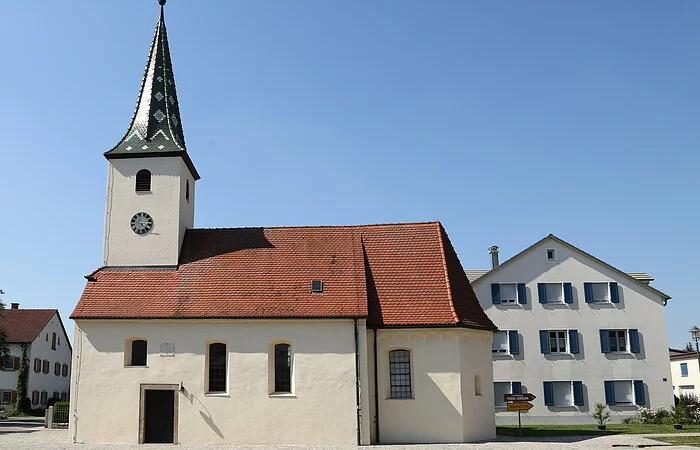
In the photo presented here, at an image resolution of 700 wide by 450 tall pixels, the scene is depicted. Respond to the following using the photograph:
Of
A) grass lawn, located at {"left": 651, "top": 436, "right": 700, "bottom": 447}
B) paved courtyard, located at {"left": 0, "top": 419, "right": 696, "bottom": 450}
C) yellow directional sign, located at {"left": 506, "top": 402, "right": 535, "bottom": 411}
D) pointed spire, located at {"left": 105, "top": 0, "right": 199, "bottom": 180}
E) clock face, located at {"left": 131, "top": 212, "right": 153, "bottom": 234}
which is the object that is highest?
pointed spire, located at {"left": 105, "top": 0, "right": 199, "bottom": 180}

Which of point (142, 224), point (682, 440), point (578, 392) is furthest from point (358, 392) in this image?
point (578, 392)

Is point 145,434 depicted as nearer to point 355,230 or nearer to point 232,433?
point 232,433

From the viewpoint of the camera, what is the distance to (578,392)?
40688mm

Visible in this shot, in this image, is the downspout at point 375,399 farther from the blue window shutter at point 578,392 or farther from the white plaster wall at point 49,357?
the white plaster wall at point 49,357

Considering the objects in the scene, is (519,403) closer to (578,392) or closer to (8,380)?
(578,392)

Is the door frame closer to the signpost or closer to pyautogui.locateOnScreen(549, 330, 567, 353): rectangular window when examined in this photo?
the signpost

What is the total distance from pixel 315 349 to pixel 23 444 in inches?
435

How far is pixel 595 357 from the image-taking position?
41188 mm

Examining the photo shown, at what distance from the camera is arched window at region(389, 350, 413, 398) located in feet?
87.9

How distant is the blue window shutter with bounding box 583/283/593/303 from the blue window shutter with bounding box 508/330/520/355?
498cm

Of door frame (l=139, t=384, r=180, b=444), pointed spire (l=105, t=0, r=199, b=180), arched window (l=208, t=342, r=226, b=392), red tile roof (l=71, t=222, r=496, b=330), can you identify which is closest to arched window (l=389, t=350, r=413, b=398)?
red tile roof (l=71, t=222, r=496, b=330)

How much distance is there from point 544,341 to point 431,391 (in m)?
17.4

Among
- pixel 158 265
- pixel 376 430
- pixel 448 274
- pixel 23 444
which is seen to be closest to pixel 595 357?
pixel 448 274

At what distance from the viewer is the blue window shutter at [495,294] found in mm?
42047
